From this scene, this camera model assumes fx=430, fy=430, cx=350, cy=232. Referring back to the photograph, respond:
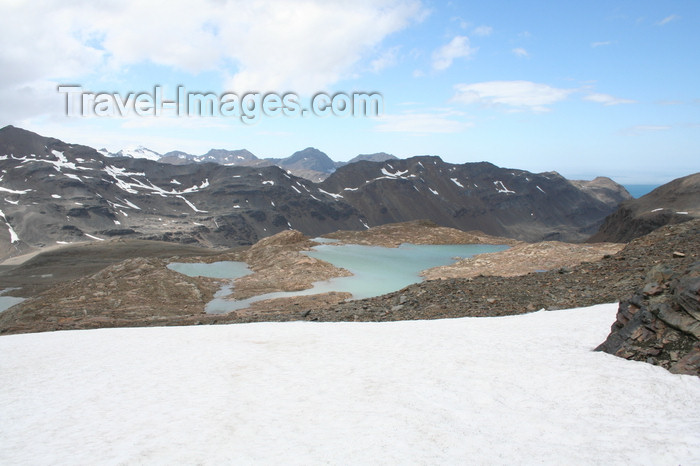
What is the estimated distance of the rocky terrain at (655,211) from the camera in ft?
433

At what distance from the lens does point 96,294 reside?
30.3 metres

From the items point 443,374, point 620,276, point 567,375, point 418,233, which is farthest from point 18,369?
point 418,233

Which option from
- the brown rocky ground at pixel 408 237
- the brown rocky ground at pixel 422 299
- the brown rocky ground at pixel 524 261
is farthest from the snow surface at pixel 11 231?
the brown rocky ground at pixel 524 261

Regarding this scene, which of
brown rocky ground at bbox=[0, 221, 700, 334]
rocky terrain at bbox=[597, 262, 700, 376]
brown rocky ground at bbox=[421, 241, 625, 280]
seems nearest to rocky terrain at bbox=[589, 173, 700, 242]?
Result: brown rocky ground at bbox=[421, 241, 625, 280]

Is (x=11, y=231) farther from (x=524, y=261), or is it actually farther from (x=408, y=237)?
(x=524, y=261)

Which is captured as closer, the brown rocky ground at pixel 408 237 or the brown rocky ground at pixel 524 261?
the brown rocky ground at pixel 524 261

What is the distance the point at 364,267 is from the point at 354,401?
34.9 meters

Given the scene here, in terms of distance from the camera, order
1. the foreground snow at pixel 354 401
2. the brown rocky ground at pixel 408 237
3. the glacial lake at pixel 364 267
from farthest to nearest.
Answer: the brown rocky ground at pixel 408 237 → the glacial lake at pixel 364 267 → the foreground snow at pixel 354 401

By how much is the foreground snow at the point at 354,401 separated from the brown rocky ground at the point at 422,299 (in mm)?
5077

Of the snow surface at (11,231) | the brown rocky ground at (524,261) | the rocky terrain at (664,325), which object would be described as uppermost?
the rocky terrain at (664,325)

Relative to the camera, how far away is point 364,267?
146 feet

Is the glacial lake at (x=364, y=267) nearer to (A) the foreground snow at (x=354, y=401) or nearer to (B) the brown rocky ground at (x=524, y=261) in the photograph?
(B) the brown rocky ground at (x=524, y=261)

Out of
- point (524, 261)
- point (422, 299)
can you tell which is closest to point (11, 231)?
point (524, 261)

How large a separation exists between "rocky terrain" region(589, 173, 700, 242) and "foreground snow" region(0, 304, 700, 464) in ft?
466
